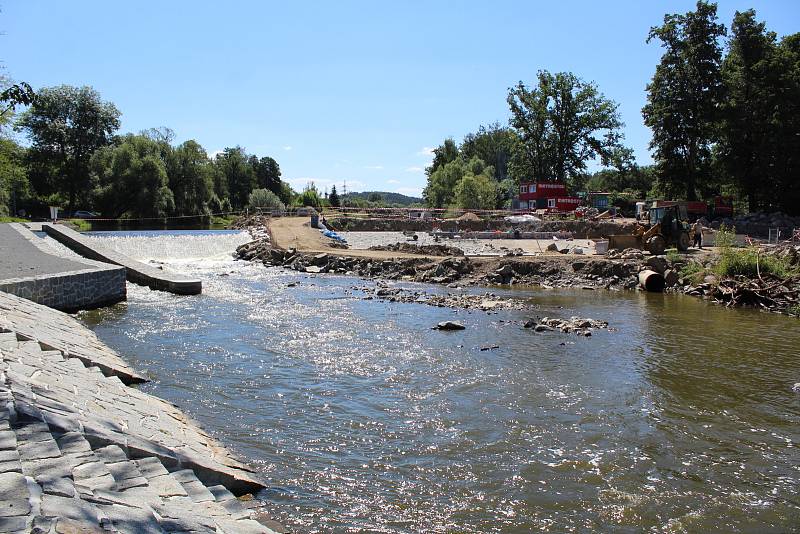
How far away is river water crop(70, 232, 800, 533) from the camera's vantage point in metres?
7.18

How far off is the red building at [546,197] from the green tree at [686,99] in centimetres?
1151

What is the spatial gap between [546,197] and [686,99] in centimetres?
1903

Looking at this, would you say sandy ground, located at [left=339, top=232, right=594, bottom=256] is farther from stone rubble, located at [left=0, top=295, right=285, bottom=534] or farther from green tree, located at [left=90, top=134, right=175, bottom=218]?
stone rubble, located at [left=0, top=295, right=285, bottom=534]

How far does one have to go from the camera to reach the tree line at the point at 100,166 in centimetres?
6550

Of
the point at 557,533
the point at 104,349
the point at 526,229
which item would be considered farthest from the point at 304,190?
the point at 557,533

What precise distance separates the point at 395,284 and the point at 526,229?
3021 cm

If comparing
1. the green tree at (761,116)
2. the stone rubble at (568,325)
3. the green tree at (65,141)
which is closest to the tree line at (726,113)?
the green tree at (761,116)

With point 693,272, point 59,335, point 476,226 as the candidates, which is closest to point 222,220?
point 476,226

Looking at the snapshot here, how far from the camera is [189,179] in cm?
7331

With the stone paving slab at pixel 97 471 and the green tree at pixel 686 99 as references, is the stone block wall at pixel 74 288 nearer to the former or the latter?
the stone paving slab at pixel 97 471

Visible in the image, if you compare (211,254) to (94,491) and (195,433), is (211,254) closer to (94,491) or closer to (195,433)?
(195,433)

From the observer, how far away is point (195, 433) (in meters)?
8.60

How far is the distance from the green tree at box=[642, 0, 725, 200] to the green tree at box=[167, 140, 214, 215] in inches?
2009

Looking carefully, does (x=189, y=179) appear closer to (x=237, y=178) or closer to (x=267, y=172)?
(x=237, y=178)
